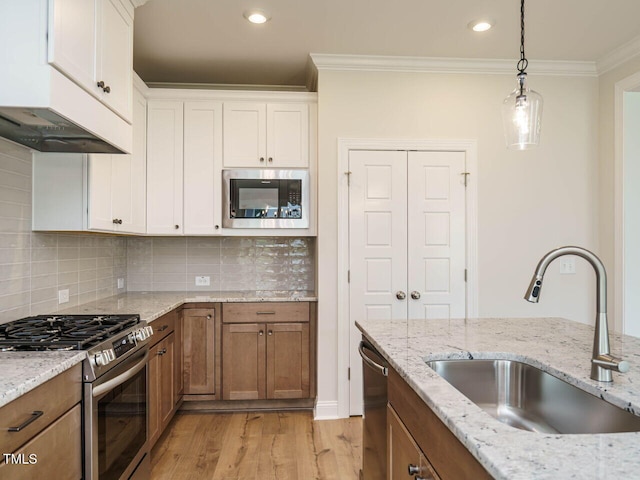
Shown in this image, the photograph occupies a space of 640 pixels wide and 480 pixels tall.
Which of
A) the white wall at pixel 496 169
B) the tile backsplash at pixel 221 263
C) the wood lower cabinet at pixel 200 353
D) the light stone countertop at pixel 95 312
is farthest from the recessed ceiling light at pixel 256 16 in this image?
the wood lower cabinet at pixel 200 353

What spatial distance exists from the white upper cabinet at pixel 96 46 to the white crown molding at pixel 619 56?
3.32 meters

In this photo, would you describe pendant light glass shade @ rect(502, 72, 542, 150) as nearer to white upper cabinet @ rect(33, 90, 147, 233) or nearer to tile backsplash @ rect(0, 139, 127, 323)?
white upper cabinet @ rect(33, 90, 147, 233)

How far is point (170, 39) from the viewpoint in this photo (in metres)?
2.99

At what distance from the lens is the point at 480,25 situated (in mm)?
2777

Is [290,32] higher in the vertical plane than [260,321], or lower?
higher

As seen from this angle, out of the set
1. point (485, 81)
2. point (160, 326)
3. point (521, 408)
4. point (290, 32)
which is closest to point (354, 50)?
point (290, 32)

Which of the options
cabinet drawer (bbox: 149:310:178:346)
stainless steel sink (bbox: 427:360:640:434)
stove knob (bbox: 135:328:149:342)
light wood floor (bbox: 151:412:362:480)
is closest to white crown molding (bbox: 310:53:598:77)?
cabinet drawer (bbox: 149:310:178:346)

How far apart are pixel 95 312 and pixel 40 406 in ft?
4.33

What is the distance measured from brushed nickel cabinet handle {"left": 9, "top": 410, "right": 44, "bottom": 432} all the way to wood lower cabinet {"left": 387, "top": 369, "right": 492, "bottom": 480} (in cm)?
114

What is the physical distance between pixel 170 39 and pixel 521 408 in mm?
3032

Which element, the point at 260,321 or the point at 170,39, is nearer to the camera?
the point at 170,39

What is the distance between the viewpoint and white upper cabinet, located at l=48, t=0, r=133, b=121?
160 cm

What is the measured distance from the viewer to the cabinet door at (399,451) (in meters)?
1.29

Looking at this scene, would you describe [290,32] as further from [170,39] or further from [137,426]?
[137,426]
